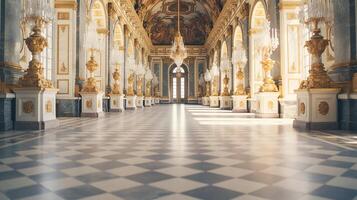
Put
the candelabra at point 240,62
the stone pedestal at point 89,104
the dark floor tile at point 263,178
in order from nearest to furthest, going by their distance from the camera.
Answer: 1. the dark floor tile at point 263,178
2. the stone pedestal at point 89,104
3. the candelabra at point 240,62

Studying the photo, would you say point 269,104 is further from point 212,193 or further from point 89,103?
point 212,193

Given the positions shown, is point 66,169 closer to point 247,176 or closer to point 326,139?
point 247,176

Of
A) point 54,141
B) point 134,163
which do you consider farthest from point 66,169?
point 54,141

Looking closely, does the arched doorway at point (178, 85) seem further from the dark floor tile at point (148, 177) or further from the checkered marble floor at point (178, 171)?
the dark floor tile at point (148, 177)

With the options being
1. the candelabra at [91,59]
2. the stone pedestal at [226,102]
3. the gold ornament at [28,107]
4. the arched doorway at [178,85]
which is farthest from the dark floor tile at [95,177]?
the arched doorway at [178,85]

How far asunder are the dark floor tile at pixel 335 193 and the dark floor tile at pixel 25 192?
2.39m

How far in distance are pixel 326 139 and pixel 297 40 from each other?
778 cm

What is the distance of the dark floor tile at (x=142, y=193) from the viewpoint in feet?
8.34

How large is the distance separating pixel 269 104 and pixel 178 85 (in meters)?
32.3

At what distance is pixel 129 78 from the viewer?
73.1ft

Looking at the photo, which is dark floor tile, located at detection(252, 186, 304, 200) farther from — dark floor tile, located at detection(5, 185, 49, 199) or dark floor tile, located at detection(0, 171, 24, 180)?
dark floor tile, located at detection(0, 171, 24, 180)

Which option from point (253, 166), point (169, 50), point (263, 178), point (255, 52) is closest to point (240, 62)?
point (255, 52)

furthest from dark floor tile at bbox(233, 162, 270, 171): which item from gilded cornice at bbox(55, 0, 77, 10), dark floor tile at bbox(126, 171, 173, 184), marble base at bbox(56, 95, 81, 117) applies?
gilded cornice at bbox(55, 0, 77, 10)

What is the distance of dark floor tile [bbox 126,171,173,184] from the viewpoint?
3.08 meters
